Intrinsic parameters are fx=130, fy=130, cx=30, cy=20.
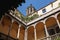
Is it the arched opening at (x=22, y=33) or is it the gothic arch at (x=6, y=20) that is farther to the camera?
the arched opening at (x=22, y=33)

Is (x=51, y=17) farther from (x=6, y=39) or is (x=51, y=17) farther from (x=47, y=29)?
(x=6, y=39)

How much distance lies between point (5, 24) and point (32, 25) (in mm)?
3718

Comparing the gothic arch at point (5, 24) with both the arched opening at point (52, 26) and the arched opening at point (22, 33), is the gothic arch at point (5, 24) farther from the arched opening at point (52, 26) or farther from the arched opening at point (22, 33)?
the arched opening at point (52, 26)

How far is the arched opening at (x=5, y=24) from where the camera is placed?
1652 centimetres

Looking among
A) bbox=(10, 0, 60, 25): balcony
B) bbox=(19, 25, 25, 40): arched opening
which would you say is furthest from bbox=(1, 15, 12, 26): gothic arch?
bbox=(19, 25, 25, 40): arched opening

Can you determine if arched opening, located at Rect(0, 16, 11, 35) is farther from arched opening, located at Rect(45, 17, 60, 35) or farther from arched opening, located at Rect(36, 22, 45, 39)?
arched opening, located at Rect(45, 17, 60, 35)

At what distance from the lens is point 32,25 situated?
1812 cm

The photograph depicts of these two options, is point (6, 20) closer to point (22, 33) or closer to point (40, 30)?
point (22, 33)

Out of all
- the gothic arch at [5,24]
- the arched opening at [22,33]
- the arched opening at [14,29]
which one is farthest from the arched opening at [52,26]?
the gothic arch at [5,24]

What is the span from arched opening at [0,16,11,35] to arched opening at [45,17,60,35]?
5039 millimetres

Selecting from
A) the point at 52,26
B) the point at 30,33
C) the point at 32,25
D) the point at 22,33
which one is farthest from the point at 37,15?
the point at 22,33

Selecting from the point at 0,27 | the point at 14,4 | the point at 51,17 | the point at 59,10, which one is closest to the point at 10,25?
the point at 0,27

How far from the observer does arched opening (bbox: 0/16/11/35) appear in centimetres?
1652

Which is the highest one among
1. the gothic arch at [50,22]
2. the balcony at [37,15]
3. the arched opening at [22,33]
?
the balcony at [37,15]
